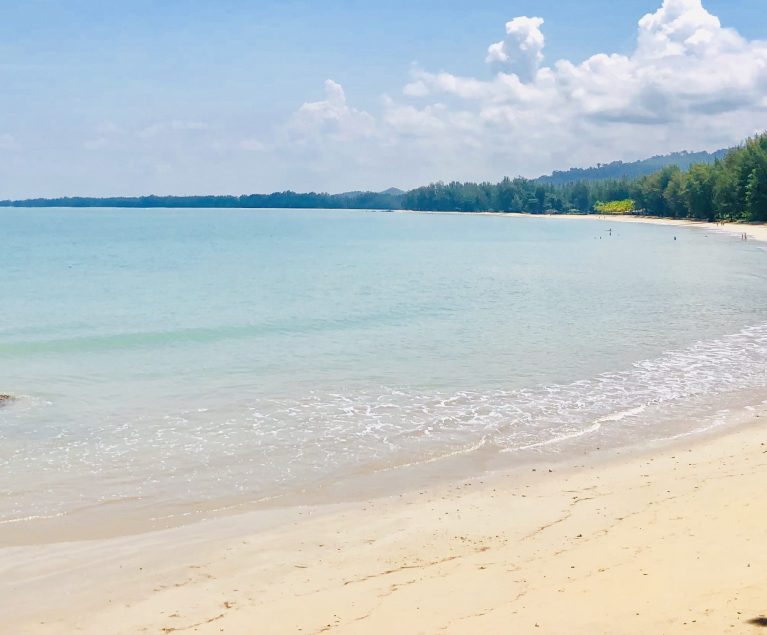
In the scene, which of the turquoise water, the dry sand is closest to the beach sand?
the dry sand

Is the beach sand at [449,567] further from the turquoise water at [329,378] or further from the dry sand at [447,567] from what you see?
the turquoise water at [329,378]

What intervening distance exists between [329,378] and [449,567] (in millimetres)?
13691

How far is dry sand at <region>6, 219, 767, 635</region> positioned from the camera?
8.41 m

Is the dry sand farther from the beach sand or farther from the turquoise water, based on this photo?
the turquoise water

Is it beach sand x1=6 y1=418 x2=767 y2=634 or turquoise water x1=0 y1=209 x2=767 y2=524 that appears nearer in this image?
beach sand x1=6 y1=418 x2=767 y2=634

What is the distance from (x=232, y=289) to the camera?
53.0 metres

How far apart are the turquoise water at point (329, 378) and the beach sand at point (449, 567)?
2.14m

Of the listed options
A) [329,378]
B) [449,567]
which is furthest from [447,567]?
[329,378]

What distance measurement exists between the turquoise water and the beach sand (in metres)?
2.14

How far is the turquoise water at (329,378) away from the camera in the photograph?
→ 15672 mm

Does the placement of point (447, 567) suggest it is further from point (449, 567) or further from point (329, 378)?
point (329, 378)

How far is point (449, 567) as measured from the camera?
1018 centimetres

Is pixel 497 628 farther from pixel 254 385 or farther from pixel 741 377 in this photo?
pixel 741 377

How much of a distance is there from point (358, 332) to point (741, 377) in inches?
611
